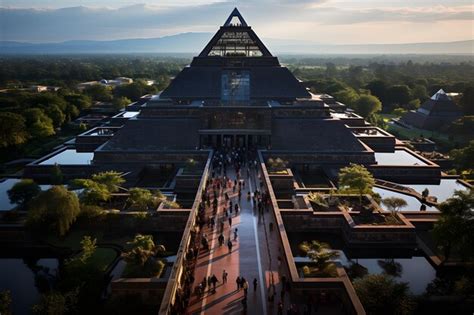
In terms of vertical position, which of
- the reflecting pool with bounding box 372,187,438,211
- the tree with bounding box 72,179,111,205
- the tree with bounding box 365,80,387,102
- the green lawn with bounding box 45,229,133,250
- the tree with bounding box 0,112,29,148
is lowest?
the green lawn with bounding box 45,229,133,250

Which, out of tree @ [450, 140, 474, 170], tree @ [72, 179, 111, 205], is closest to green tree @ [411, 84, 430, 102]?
tree @ [450, 140, 474, 170]

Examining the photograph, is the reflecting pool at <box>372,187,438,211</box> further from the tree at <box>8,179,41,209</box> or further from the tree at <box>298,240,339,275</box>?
the tree at <box>8,179,41,209</box>

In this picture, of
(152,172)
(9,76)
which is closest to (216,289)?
(152,172)

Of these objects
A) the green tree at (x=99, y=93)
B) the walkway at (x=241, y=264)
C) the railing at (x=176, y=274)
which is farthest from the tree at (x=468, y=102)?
the green tree at (x=99, y=93)

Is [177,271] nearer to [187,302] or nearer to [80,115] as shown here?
[187,302]

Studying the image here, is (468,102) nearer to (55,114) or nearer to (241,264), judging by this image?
(241,264)

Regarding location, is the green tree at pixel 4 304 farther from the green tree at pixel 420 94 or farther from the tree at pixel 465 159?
the green tree at pixel 420 94

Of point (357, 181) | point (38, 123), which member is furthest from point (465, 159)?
point (38, 123)
